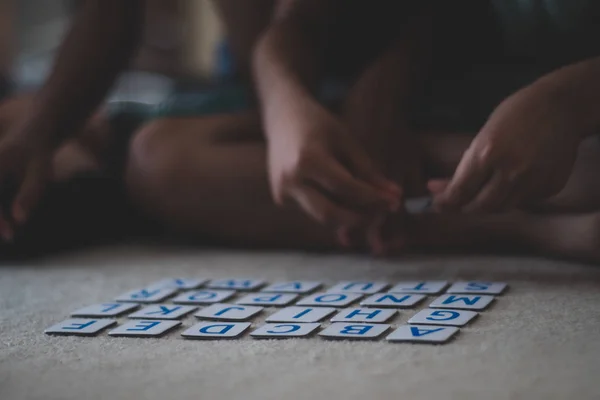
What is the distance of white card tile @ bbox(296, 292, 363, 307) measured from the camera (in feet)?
2.81

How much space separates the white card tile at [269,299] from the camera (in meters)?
0.88

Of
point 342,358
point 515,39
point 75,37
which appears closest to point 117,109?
point 75,37

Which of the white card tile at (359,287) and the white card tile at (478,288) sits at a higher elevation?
the white card tile at (359,287)

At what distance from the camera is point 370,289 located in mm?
926

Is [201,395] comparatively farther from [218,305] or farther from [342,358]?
[218,305]

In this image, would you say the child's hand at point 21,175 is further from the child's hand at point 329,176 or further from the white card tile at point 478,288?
the white card tile at point 478,288

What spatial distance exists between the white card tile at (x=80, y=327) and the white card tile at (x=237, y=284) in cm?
18

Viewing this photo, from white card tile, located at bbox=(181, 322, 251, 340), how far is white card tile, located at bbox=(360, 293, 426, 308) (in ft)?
0.46

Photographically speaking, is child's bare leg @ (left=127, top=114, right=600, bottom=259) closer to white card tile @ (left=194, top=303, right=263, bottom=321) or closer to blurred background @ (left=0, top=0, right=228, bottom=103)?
white card tile @ (left=194, top=303, right=263, bottom=321)

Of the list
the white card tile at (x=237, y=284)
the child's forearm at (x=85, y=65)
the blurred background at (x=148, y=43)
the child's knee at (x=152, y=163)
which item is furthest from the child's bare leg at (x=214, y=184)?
the blurred background at (x=148, y=43)

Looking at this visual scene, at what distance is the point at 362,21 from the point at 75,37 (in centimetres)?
48

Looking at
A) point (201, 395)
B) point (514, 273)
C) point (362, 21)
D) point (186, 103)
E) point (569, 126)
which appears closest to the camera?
point (201, 395)

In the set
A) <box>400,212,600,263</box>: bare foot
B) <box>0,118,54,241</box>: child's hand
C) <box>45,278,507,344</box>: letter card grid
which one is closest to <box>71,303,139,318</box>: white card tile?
<box>45,278,507,344</box>: letter card grid

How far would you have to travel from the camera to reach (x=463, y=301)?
84 centimetres
